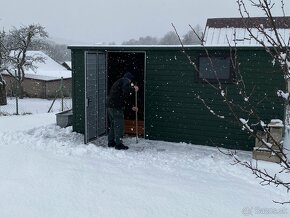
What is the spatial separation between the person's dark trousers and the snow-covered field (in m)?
0.30

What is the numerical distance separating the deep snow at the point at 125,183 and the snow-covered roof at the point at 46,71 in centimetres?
3031

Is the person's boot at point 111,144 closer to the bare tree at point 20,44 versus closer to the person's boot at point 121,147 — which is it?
the person's boot at point 121,147

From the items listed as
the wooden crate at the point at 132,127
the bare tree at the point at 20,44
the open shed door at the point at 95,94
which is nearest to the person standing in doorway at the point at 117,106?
the open shed door at the point at 95,94

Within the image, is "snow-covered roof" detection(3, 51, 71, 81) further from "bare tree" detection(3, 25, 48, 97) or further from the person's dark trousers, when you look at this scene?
the person's dark trousers

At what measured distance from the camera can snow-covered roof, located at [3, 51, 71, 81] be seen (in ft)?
123

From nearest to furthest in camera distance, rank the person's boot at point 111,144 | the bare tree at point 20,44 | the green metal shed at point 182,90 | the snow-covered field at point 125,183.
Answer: the snow-covered field at point 125,183 → the green metal shed at point 182,90 → the person's boot at point 111,144 → the bare tree at point 20,44

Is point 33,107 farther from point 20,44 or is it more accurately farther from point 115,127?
point 115,127

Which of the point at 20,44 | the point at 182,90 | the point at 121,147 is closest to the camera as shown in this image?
the point at 121,147

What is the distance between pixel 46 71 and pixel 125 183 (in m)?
39.2

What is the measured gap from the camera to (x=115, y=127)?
26.7ft

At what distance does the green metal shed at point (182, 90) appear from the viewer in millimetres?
7875

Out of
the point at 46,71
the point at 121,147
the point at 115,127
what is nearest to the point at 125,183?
the point at 121,147

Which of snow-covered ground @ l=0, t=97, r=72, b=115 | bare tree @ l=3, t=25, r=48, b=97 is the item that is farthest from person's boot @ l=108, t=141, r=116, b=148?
bare tree @ l=3, t=25, r=48, b=97

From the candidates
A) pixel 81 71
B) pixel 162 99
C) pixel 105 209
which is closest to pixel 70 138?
pixel 81 71
